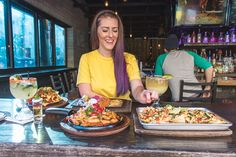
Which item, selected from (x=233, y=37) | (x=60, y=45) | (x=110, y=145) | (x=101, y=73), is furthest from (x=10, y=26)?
(x=233, y=37)

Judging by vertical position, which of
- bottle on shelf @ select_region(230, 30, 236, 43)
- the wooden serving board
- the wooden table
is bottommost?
the wooden table

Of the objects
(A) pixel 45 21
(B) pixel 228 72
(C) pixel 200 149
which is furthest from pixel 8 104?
(B) pixel 228 72

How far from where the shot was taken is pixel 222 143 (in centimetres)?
71

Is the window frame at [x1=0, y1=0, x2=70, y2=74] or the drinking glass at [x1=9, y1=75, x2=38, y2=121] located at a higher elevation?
the window frame at [x1=0, y1=0, x2=70, y2=74]

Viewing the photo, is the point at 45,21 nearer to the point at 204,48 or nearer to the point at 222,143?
the point at 204,48

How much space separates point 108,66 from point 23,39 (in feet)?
8.13

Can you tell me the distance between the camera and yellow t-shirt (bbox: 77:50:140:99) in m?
1.54

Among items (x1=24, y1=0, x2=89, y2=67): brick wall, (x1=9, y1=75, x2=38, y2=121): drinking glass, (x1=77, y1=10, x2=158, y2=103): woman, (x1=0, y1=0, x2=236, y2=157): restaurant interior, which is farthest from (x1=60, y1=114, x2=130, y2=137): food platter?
(x1=24, y1=0, x2=89, y2=67): brick wall

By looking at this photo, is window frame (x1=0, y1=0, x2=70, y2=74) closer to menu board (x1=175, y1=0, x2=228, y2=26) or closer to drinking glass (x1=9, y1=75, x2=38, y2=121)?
drinking glass (x1=9, y1=75, x2=38, y2=121)

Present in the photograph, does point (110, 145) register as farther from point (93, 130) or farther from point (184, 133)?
point (184, 133)

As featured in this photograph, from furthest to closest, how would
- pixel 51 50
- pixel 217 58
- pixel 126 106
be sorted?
pixel 51 50 → pixel 217 58 → pixel 126 106

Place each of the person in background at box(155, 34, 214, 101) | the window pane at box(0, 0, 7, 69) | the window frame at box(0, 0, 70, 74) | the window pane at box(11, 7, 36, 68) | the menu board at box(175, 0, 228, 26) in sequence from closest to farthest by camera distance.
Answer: the person in background at box(155, 34, 214, 101)
the window pane at box(0, 0, 7, 69)
the window frame at box(0, 0, 70, 74)
the window pane at box(11, 7, 36, 68)
the menu board at box(175, 0, 228, 26)

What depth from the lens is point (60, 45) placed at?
5.47m

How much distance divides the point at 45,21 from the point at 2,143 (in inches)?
162
